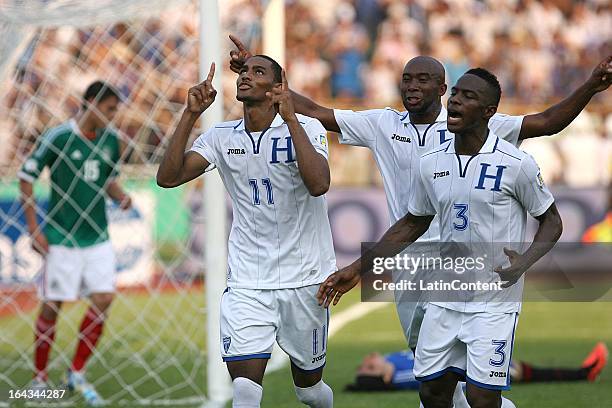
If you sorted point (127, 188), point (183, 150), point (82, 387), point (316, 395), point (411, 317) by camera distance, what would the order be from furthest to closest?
point (127, 188)
point (82, 387)
point (411, 317)
point (316, 395)
point (183, 150)

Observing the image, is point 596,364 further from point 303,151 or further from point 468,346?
point 303,151

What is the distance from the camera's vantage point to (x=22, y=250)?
43.4 feet

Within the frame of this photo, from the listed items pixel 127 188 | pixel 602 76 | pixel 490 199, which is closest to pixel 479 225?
pixel 490 199

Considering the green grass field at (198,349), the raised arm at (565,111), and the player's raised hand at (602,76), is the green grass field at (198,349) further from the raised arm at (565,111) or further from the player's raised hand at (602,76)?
the player's raised hand at (602,76)

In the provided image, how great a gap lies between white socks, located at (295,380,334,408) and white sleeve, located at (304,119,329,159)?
4.45 feet

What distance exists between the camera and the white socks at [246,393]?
5910 millimetres

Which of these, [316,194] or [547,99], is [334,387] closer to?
[316,194]

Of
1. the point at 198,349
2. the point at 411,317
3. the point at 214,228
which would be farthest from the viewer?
the point at 198,349

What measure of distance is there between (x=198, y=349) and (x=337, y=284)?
5237mm

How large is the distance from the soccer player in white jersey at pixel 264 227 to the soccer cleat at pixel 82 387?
270cm

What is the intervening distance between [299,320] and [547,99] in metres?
13.6

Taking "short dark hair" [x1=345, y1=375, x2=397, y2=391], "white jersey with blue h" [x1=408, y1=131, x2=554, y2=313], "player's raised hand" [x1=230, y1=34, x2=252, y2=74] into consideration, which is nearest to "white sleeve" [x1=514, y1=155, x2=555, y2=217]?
"white jersey with blue h" [x1=408, y1=131, x2=554, y2=313]

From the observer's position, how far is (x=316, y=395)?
21.0 ft

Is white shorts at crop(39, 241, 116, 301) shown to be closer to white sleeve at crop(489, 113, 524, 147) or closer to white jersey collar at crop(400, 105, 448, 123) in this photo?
white jersey collar at crop(400, 105, 448, 123)
